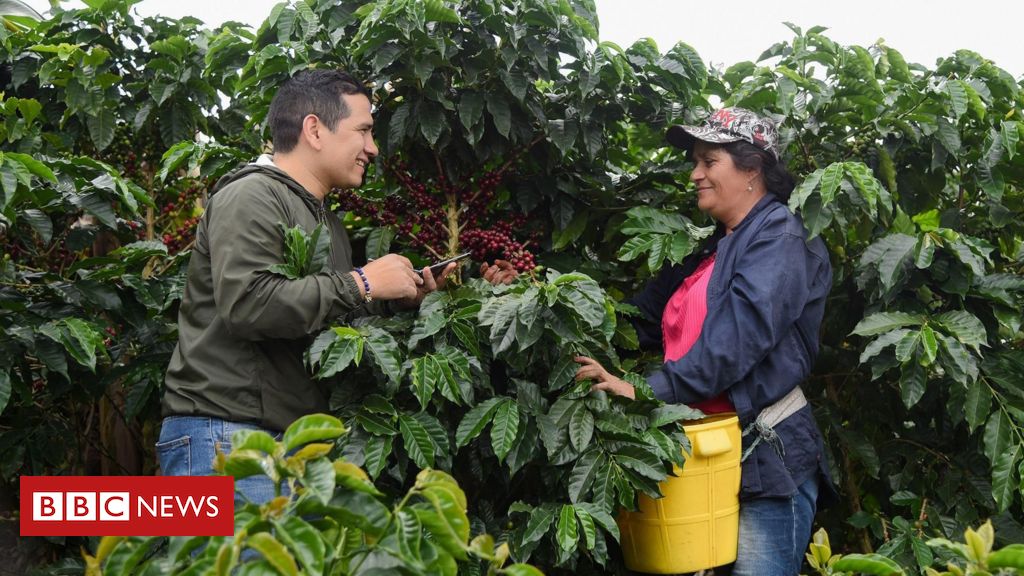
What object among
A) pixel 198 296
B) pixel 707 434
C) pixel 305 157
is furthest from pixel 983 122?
pixel 198 296

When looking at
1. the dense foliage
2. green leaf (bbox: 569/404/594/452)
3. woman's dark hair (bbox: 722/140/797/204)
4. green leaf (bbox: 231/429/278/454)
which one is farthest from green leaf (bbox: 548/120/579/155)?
green leaf (bbox: 231/429/278/454)

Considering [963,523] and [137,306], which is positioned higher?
[137,306]

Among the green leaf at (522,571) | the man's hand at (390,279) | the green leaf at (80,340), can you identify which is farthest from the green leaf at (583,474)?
the green leaf at (80,340)

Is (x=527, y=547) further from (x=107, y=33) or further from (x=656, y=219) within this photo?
(x=107, y=33)

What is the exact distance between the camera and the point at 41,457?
3014 mm

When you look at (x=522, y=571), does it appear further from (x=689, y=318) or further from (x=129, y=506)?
(x=689, y=318)

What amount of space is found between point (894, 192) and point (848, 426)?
0.85 meters

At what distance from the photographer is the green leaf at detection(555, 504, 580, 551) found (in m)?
2.09

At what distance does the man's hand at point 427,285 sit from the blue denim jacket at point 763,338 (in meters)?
0.62

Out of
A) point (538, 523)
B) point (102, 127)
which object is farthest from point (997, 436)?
point (102, 127)

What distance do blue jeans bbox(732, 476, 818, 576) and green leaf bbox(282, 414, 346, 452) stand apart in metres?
1.46

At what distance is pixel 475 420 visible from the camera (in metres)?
2.21

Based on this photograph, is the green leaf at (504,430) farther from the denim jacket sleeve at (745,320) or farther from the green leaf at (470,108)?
the green leaf at (470,108)

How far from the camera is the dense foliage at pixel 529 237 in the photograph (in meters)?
2.25
